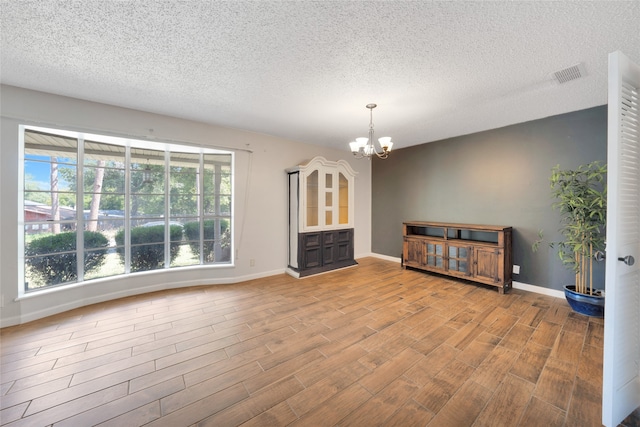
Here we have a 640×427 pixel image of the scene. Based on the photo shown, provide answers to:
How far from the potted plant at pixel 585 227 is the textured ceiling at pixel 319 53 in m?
0.96

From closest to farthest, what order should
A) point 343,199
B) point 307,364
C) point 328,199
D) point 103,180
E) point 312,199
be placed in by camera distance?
point 307,364 → point 103,180 → point 312,199 → point 328,199 → point 343,199

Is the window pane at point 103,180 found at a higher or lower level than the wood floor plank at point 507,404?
higher

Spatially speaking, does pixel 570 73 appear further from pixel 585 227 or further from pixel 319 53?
pixel 319 53

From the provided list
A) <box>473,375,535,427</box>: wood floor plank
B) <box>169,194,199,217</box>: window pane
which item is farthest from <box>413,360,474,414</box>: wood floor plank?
<box>169,194,199,217</box>: window pane

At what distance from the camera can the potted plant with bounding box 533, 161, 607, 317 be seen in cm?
268

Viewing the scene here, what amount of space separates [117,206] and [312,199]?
2.91 m

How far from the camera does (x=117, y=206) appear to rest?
11.0ft

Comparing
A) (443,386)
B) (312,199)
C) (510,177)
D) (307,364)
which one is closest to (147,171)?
(312,199)

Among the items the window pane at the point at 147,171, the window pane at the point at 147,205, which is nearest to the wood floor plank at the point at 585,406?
the window pane at the point at 147,205

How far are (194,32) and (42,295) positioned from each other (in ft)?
10.9

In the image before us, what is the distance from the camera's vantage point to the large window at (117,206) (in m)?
2.81

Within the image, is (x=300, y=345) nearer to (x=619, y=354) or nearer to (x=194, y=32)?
(x=619, y=354)

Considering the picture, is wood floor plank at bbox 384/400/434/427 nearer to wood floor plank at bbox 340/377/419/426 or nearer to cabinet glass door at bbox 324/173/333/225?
wood floor plank at bbox 340/377/419/426

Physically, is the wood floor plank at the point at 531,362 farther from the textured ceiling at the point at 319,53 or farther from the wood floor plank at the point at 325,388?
the textured ceiling at the point at 319,53
